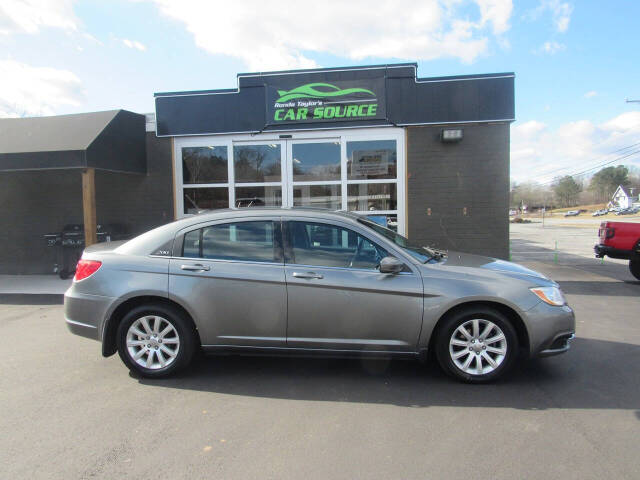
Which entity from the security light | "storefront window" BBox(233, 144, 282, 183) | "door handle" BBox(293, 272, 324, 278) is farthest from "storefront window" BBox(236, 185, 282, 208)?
"door handle" BBox(293, 272, 324, 278)

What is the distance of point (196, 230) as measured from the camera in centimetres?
439

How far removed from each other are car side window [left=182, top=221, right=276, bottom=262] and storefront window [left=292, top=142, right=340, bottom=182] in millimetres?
6221

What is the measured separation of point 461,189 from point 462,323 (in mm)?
6420

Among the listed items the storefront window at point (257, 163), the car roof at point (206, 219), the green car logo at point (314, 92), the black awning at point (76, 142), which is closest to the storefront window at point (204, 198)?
the storefront window at point (257, 163)

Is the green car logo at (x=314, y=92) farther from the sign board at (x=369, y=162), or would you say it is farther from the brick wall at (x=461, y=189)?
the brick wall at (x=461, y=189)

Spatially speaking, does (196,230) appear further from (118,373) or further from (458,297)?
(458,297)

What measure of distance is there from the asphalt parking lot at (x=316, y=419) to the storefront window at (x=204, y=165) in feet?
20.8

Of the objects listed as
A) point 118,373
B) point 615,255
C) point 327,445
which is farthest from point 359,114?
point 327,445

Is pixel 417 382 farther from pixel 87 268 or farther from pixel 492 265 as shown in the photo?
pixel 87 268

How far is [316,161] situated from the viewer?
10406 millimetres

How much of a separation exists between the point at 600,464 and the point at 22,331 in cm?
676

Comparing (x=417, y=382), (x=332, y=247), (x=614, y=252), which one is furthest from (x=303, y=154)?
(x=614, y=252)

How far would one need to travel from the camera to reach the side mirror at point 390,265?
3.98 m

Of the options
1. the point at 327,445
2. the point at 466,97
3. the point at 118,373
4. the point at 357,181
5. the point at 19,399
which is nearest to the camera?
the point at 327,445
